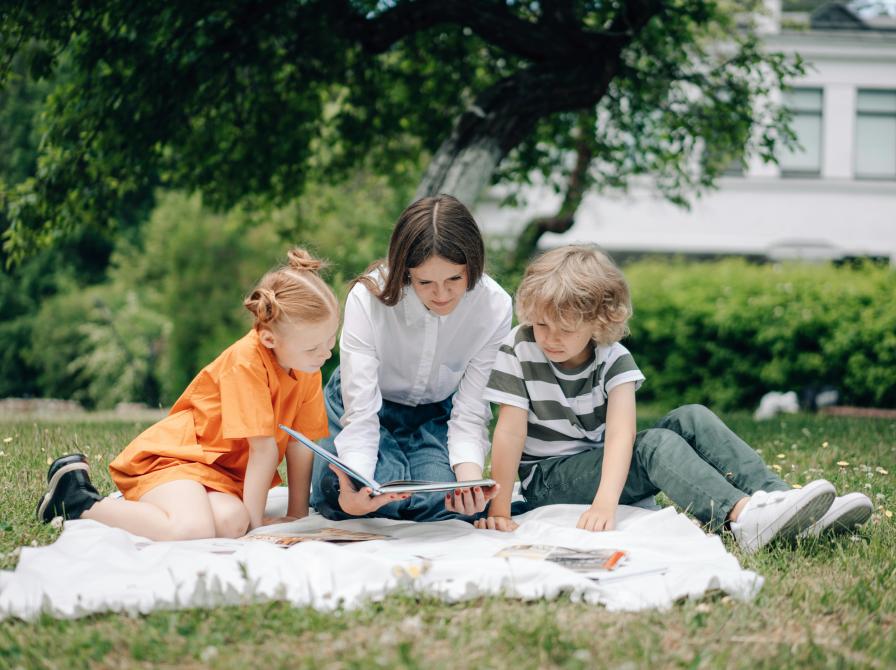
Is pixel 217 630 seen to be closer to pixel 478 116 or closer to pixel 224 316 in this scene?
pixel 478 116

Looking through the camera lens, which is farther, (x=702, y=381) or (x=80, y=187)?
(x=702, y=381)

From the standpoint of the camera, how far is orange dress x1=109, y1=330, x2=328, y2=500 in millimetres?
3205

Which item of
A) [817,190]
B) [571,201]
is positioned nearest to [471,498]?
[571,201]

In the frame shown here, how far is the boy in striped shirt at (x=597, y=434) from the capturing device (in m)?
3.12

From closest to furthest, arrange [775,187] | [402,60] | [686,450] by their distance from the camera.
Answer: [686,450], [402,60], [775,187]

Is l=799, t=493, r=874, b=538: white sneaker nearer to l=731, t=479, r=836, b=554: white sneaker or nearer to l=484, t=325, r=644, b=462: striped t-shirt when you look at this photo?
l=731, t=479, r=836, b=554: white sneaker

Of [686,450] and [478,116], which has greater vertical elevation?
[478,116]

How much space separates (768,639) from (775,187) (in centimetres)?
1701

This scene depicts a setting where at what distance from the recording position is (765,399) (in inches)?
425

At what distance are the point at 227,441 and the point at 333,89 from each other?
649 centimetres

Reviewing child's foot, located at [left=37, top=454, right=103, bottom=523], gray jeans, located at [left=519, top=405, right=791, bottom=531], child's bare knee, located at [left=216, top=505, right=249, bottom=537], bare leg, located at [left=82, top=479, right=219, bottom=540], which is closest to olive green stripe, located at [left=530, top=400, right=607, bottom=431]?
gray jeans, located at [left=519, top=405, right=791, bottom=531]

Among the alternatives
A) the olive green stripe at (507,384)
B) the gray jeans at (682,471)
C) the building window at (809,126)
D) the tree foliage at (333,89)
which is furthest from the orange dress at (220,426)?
the building window at (809,126)

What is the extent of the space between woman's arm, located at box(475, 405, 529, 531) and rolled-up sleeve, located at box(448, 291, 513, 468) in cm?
7

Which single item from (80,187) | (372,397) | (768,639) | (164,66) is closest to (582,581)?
(768,639)
